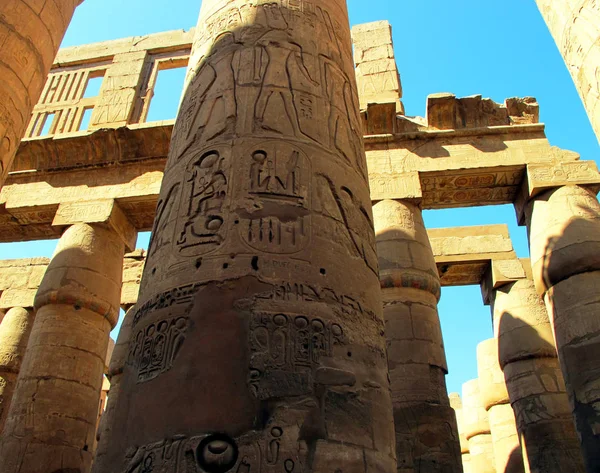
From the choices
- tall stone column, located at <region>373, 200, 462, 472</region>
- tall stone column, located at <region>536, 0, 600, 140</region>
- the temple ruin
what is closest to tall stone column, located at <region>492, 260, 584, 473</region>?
the temple ruin

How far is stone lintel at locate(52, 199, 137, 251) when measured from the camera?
8.59m

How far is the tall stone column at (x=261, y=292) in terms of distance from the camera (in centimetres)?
235

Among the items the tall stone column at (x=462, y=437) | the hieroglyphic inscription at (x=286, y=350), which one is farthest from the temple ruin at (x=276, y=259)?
the tall stone column at (x=462, y=437)

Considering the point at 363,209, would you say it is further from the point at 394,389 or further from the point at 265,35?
the point at 394,389

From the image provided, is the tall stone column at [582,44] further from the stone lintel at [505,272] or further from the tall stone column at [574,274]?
the stone lintel at [505,272]

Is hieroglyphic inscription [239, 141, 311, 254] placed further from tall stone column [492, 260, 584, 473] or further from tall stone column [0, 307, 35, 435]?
tall stone column [0, 307, 35, 435]

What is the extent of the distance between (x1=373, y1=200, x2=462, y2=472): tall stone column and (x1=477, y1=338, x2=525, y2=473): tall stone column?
4.35 metres

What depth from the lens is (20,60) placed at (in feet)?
15.0

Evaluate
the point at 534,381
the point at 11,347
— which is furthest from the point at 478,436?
the point at 11,347

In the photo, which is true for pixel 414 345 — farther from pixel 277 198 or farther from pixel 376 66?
pixel 376 66

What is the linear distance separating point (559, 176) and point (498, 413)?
5740mm

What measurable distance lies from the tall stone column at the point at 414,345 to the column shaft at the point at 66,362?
4002 millimetres

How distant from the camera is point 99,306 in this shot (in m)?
7.68

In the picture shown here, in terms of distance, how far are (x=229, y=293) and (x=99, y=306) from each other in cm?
561
